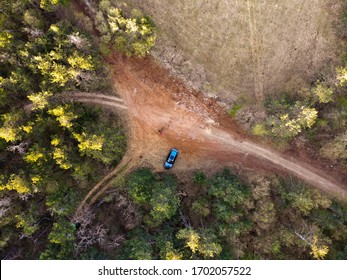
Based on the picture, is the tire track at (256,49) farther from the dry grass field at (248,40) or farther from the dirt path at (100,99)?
the dirt path at (100,99)

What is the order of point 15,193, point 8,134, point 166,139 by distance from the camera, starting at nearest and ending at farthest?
1. point 8,134
2. point 15,193
3. point 166,139

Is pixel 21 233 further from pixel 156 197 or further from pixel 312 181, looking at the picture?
pixel 312 181

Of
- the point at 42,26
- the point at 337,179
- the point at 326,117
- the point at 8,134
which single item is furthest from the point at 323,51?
the point at 8,134

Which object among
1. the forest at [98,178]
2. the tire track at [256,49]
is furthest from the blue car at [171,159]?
the tire track at [256,49]

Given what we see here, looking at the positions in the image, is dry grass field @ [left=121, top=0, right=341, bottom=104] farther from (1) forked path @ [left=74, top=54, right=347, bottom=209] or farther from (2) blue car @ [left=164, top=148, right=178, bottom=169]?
(2) blue car @ [left=164, top=148, right=178, bottom=169]

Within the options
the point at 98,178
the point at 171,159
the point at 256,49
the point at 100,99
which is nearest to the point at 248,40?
the point at 256,49

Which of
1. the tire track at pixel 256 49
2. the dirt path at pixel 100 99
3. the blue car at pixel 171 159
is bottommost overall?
the blue car at pixel 171 159
